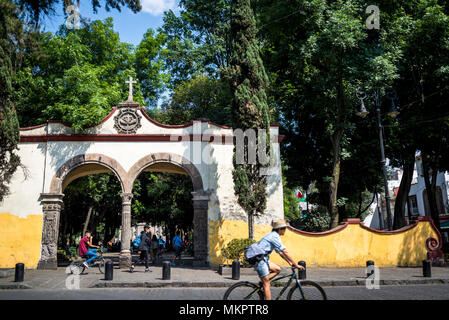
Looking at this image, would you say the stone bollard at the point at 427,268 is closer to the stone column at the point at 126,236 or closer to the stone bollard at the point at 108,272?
the stone bollard at the point at 108,272

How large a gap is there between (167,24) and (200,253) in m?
20.4

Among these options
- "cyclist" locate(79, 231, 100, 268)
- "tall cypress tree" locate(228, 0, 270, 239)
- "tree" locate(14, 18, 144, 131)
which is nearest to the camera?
"cyclist" locate(79, 231, 100, 268)

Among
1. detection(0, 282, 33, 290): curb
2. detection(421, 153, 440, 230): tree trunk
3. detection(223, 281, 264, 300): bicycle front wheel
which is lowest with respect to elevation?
detection(0, 282, 33, 290): curb

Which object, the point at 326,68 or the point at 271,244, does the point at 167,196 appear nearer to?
the point at 326,68

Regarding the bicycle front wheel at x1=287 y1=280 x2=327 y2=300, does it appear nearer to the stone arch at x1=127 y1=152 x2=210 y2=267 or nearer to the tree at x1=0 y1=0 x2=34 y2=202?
Result: the stone arch at x1=127 y1=152 x2=210 y2=267

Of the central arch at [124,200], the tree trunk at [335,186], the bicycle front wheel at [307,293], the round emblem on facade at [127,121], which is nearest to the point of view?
the bicycle front wheel at [307,293]

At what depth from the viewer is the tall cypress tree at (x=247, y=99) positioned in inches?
514

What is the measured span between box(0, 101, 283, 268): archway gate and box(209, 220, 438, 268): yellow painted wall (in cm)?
8

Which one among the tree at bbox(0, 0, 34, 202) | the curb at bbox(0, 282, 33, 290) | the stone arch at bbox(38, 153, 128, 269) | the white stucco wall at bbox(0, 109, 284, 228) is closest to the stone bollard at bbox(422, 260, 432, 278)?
the white stucco wall at bbox(0, 109, 284, 228)

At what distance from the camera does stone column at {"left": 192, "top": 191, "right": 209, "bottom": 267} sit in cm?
1413

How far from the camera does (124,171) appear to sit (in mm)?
14586

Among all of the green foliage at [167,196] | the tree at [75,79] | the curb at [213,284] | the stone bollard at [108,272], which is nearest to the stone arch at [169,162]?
the tree at [75,79]

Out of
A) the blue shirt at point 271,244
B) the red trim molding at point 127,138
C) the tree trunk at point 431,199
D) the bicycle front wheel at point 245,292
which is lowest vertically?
the bicycle front wheel at point 245,292
